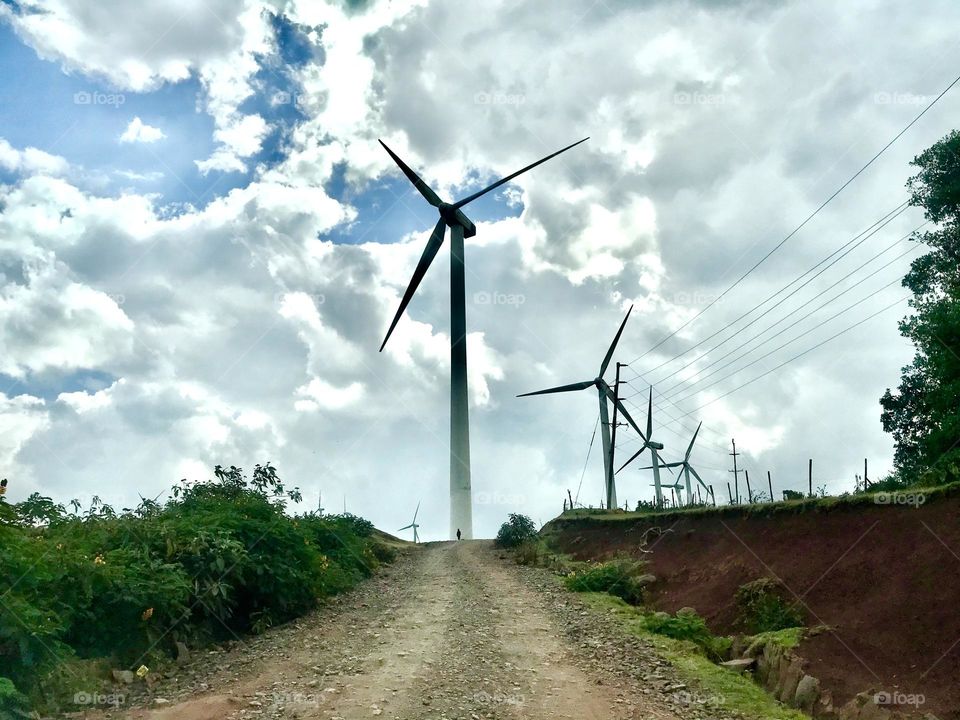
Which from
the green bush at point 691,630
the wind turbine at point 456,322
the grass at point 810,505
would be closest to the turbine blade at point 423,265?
the wind turbine at point 456,322

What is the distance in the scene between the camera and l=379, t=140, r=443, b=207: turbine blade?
4869 cm

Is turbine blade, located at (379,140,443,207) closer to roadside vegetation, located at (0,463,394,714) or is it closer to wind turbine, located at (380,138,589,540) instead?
wind turbine, located at (380,138,589,540)

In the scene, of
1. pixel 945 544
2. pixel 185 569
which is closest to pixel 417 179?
pixel 185 569

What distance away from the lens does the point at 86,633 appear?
1225 cm

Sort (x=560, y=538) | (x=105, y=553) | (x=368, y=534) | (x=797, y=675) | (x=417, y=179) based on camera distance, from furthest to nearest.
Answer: (x=417, y=179)
(x=560, y=538)
(x=368, y=534)
(x=105, y=553)
(x=797, y=675)

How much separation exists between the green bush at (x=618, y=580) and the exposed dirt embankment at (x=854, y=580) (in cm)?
53

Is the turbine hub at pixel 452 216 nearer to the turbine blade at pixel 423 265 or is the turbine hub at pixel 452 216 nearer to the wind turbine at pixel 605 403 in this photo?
the turbine blade at pixel 423 265

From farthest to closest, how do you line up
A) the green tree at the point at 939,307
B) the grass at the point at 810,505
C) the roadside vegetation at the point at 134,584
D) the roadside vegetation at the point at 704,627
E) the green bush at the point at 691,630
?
the green tree at the point at 939,307
the grass at the point at 810,505
the green bush at the point at 691,630
the roadside vegetation at the point at 704,627
the roadside vegetation at the point at 134,584

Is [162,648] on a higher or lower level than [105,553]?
lower

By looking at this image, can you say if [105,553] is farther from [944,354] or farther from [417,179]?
→ [417,179]

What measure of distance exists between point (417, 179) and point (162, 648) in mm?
41020

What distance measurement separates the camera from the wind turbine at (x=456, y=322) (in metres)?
42.6

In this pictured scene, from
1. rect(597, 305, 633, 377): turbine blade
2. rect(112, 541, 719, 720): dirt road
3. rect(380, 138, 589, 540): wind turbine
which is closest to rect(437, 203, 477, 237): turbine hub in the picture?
rect(380, 138, 589, 540): wind turbine

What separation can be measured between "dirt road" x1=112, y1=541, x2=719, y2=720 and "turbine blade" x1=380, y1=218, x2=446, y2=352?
28.6 metres
